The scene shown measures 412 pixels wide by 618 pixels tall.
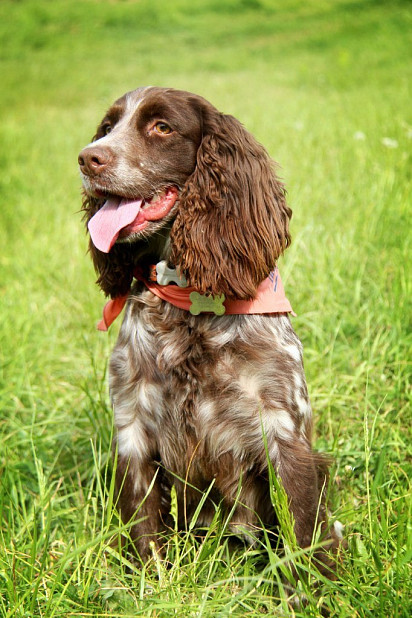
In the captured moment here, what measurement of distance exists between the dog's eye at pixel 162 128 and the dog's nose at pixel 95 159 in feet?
0.72

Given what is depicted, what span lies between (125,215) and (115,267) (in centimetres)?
32

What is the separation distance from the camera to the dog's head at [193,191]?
2.34 metres

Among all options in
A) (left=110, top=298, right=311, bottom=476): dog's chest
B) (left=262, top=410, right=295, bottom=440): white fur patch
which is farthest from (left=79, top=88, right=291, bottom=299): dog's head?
(left=262, top=410, right=295, bottom=440): white fur patch

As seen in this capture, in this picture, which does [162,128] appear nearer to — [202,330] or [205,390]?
[202,330]

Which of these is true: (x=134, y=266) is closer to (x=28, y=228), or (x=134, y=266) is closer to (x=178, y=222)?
(x=178, y=222)

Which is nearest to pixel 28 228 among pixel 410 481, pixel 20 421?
pixel 20 421

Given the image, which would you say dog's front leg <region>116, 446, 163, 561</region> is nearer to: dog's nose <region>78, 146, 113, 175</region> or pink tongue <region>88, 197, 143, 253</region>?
pink tongue <region>88, 197, 143, 253</region>

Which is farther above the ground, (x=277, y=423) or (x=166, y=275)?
(x=166, y=275)

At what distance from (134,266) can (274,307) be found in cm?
63

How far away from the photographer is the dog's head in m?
2.34

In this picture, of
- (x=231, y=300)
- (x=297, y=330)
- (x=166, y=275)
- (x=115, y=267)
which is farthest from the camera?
(x=297, y=330)

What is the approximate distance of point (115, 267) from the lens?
104 inches

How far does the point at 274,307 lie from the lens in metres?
2.37

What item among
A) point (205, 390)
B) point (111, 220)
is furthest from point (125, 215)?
point (205, 390)
